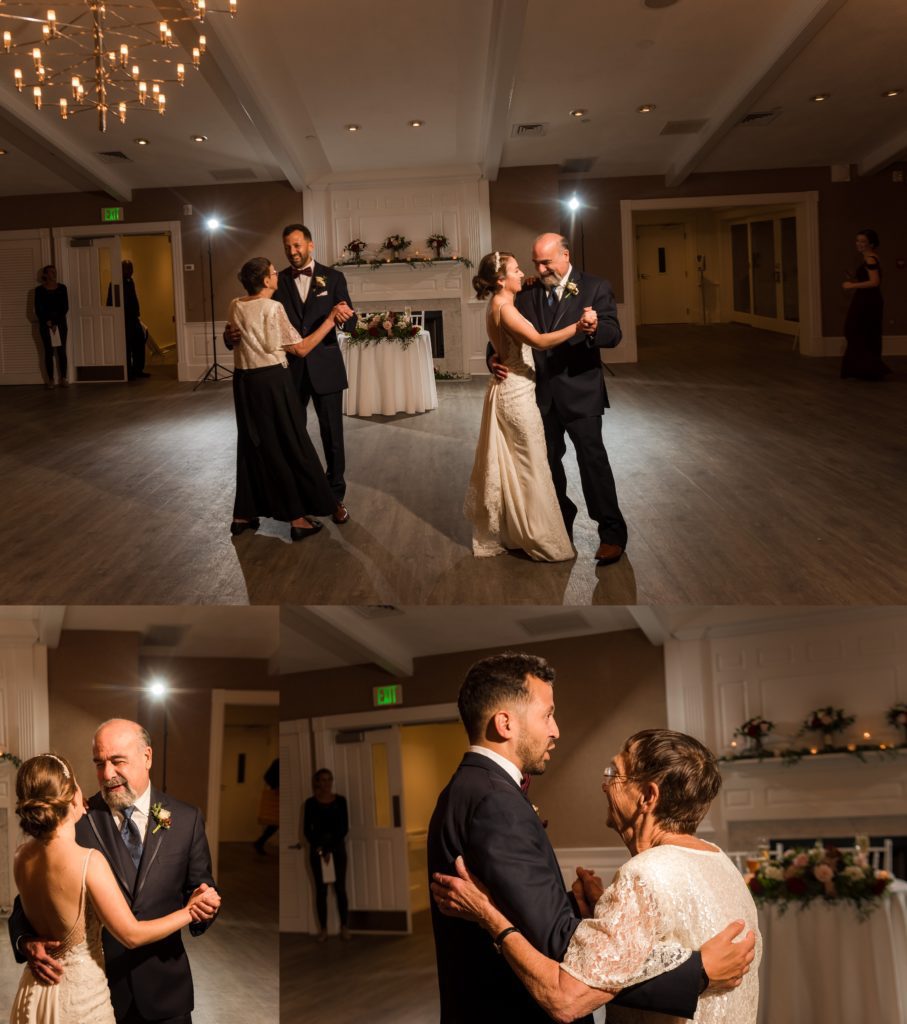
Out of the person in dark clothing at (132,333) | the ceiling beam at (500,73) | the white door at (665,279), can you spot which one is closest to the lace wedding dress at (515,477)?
the ceiling beam at (500,73)

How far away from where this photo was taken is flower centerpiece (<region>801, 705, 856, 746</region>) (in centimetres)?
238

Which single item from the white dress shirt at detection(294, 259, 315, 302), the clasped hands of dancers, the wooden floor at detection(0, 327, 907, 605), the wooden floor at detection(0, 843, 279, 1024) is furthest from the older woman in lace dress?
the white dress shirt at detection(294, 259, 315, 302)

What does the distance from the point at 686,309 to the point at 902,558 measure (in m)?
18.7

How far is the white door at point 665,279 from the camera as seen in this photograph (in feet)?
76.0

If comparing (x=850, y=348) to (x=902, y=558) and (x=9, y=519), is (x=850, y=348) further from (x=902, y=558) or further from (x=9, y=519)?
(x=9, y=519)

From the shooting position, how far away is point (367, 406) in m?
10.7

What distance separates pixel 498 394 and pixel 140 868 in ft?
9.74

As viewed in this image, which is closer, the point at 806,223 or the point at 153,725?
the point at 153,725

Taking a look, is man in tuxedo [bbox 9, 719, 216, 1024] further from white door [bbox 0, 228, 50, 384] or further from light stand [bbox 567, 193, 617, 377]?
white door [bbox 0, 228, 50, 384]

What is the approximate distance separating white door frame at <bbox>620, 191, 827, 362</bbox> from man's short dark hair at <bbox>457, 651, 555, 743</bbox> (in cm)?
1363

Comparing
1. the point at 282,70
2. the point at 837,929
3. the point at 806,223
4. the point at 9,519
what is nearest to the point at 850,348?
the point at 806,223

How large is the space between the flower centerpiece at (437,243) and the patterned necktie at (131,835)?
12.9 meters

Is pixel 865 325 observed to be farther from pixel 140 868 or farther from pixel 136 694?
pixel 140 868

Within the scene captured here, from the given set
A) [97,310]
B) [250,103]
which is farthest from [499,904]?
[97,310]
